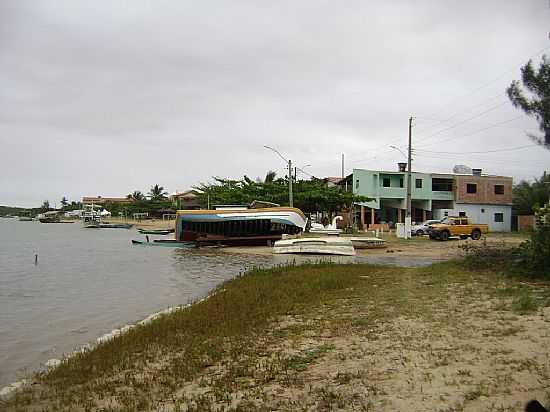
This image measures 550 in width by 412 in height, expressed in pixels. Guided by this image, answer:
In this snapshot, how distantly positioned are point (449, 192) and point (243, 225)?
27.7 m

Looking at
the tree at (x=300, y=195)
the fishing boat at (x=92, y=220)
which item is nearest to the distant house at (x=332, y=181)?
the tree at (x=300, y=195)

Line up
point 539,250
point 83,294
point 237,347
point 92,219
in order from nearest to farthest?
point 237,347, point 539,250, point 83,294, point 92,219

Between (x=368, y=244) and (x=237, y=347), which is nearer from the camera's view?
(x=237, y=347)

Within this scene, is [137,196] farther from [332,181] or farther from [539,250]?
[539,250]

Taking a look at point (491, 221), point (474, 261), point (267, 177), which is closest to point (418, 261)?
point (474, 261)

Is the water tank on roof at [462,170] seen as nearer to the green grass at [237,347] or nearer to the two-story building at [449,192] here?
the two-story building at [449,192]

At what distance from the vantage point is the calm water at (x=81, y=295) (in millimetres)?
11445

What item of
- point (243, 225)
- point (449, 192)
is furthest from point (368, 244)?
point (449, 192)

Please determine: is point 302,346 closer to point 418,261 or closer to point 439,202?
point 418,261

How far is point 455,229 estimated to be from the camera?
38250 mm

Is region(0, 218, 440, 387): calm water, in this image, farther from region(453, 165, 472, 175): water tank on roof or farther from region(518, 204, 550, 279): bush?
region(453, 165, 472, 175): water tank on roof

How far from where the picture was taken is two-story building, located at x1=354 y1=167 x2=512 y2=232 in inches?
2271

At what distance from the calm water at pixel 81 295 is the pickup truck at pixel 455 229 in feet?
50.8

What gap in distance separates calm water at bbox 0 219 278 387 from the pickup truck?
15.5 metres
